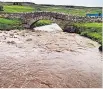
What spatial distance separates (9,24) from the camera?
62.2m

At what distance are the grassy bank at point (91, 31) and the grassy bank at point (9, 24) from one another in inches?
579

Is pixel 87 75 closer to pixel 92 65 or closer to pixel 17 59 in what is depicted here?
pixel 92 65

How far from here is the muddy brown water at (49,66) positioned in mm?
21891

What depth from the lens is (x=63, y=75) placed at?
24.0m

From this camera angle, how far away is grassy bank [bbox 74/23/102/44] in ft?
150

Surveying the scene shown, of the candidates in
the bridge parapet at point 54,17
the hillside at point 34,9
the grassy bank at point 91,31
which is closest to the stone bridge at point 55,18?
the bridge parapet at point 54,17

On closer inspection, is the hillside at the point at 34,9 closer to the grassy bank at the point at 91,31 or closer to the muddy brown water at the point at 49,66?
the grassy bank at the point at 91,31

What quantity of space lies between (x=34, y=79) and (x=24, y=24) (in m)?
43.5

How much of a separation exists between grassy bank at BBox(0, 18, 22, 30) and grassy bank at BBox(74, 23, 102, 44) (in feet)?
48.3

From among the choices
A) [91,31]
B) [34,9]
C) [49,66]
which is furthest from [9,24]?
[34,9]

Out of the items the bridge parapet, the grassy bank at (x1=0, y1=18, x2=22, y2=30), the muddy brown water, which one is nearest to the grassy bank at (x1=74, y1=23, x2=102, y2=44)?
the bridge parapet

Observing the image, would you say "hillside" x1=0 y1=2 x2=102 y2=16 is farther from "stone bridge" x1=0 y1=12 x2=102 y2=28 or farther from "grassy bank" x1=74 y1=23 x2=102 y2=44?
"grassy bank" x1=74 y1=23 x2=102 y2=44

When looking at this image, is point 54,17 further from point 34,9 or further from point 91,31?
point 34,9

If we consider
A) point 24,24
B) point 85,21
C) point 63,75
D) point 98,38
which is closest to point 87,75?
point 63,75
